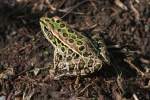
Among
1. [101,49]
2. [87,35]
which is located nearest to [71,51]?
[101,49]

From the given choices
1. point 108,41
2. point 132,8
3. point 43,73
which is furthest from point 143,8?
point 43,73

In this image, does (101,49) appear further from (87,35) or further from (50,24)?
(50,24)

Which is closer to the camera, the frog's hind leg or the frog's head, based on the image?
the frog's hind leg

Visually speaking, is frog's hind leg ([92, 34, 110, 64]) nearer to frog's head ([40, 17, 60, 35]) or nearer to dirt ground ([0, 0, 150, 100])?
dirt ground ([0, 0, 150, 100])

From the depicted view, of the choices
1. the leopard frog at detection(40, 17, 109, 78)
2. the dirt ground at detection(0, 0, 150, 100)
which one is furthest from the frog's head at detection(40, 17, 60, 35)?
the dirt ground at detection(0, 0, 150, 100)

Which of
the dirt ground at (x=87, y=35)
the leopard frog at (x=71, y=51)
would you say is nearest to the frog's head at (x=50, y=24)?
the leopard frog at (x=71, y=51)

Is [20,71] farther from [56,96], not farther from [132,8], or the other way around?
[132,8]
